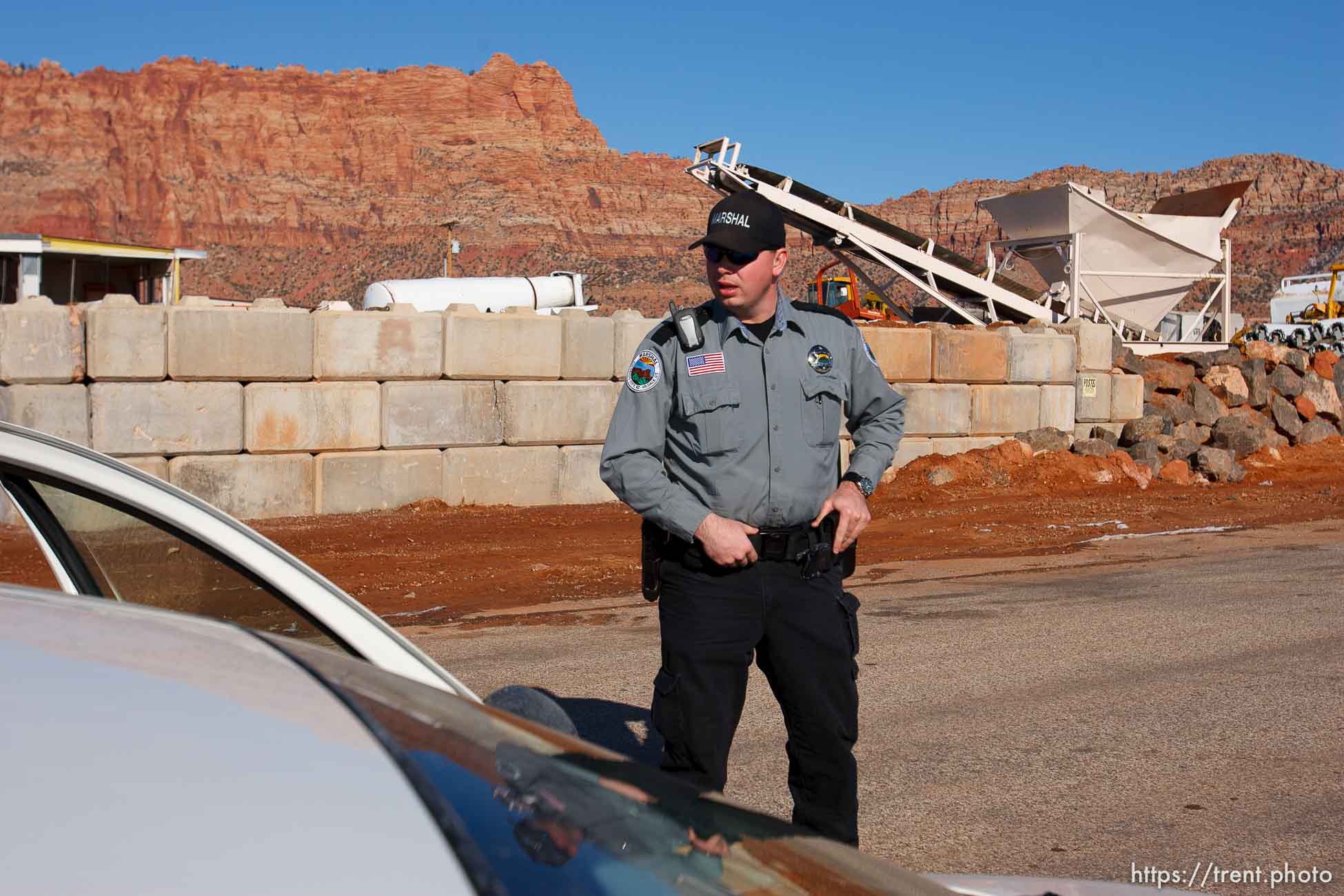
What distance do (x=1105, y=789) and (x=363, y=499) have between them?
9.83 m

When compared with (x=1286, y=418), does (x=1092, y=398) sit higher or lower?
higher

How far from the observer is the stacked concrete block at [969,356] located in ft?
54.3

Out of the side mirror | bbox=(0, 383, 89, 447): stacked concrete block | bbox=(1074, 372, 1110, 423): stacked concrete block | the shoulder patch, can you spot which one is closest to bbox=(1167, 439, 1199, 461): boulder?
bbox=(1074, 372, 1110, 423): stacked concrete block

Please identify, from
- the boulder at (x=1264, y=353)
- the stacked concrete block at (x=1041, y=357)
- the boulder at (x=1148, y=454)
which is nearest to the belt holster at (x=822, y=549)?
the stacked concrete block at (x=1041, y=357)

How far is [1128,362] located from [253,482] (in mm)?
13420

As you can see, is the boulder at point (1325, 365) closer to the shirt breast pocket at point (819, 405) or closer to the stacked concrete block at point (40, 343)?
→ the stacked concrete block at point (40, 343)

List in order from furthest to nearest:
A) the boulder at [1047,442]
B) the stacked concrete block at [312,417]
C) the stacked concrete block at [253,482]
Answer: the boulder at [1047,442], the stacked concrete block at [312,417], the stacked concrete block at [253,482]

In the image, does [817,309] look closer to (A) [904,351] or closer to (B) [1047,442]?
(A) [904,351]

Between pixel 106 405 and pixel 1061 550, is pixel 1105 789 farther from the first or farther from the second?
pixel 106 405

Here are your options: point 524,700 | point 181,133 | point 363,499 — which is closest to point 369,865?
point 524,700

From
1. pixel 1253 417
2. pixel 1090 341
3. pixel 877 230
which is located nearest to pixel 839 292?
pixel 877 230

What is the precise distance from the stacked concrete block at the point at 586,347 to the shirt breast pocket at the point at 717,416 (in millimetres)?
10916

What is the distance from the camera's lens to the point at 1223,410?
20.2 metres

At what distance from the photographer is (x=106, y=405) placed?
38.5 ft
